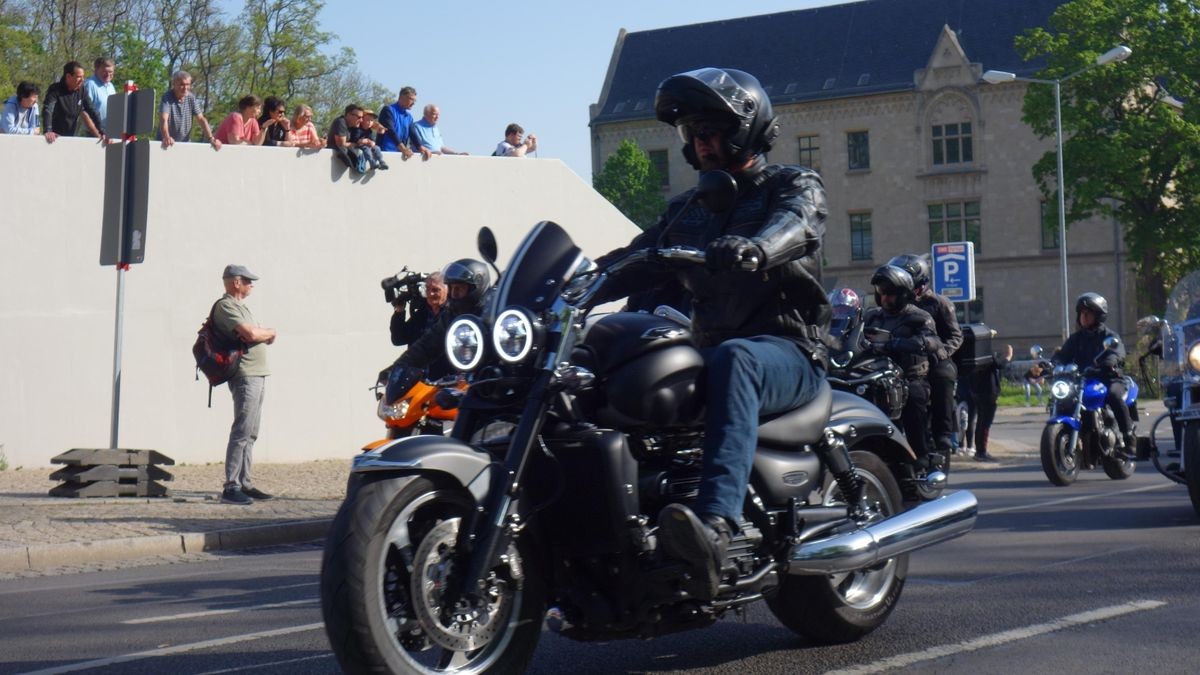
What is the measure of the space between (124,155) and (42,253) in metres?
3.25

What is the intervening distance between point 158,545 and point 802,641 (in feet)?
19.6

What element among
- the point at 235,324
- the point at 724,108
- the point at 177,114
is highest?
the point at 177,114

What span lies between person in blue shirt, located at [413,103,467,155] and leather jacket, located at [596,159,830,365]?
13.7 meters

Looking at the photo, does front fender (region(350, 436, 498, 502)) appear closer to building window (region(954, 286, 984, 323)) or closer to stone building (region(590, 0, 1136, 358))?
stone building (region(590, 0, 1136, 358))

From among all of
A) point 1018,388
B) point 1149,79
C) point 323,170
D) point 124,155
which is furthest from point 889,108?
point 124,155

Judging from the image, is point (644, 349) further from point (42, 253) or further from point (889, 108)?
point (889, 108)

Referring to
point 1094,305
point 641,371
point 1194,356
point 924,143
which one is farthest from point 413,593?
point 924,143

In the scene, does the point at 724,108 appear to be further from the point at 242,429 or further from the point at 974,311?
the point at 974,311

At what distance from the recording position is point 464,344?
4473mm

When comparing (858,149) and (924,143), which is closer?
(924,143)

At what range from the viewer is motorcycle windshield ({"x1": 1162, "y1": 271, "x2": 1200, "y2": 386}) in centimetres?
1036

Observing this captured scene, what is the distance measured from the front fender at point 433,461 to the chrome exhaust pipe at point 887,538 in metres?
1.19

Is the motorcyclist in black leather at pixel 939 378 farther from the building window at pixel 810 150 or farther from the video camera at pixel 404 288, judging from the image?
the building window at pixel 810 150

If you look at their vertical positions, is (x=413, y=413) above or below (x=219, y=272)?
below
